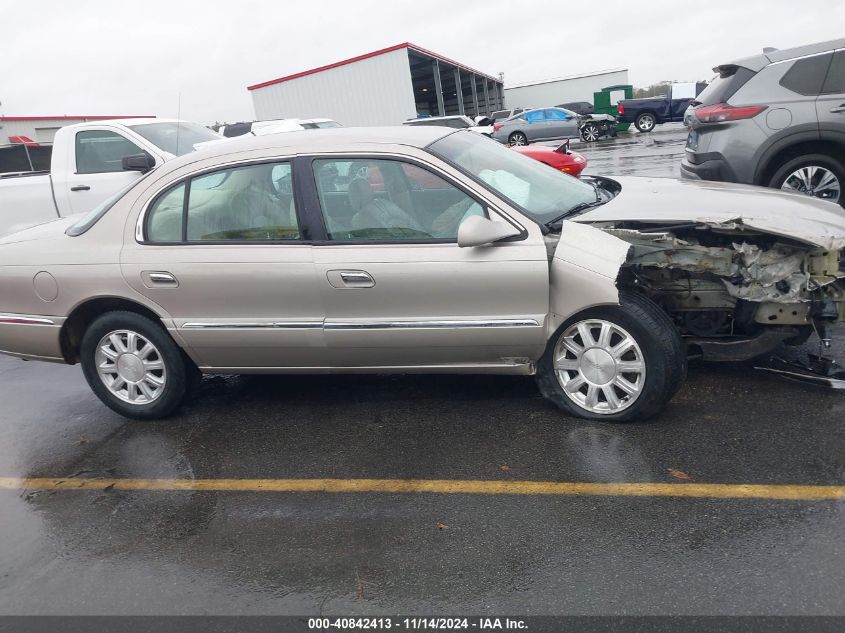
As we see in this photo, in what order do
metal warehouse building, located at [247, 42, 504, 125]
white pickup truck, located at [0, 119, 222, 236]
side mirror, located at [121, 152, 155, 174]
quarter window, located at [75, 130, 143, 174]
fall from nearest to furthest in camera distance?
side mirror, located at [121, 152, 155, 174], white pickup truck, located at [0, 119, 222, 236], quarter window, located at [75, 130, 143, 174], metal warehouse building, located at [247, 42, 504, 125]

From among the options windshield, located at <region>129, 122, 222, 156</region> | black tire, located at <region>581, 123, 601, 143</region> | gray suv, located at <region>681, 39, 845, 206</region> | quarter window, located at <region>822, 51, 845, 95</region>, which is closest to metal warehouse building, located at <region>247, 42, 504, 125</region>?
black tire, located at <region>581, 123, 601, 143</region>

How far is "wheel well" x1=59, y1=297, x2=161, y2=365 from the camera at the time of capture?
4.48 metres

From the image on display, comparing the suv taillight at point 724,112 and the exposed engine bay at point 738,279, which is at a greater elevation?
the suv taillight at point 724,112

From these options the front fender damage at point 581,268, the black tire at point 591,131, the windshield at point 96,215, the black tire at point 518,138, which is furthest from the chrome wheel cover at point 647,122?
the windshield at point 96,215

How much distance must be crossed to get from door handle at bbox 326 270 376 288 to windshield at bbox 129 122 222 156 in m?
5.59

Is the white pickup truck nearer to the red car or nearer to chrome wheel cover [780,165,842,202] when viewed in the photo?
the red car

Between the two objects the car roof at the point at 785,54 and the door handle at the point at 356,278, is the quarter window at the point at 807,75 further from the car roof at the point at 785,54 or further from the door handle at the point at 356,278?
the door handle at the point at 356,278

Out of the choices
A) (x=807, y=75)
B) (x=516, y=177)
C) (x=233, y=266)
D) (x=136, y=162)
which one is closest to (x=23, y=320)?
(x=233, y=266)

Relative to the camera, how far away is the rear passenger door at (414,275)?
3.87m

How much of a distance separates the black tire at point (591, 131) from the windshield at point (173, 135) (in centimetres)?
2108

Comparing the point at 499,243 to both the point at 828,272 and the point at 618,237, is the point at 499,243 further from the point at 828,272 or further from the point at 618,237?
the point at 828,272

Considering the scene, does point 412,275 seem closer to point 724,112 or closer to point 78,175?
point 724,112

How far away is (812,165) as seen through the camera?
6.68 meters

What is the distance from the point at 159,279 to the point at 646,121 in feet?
92.4
